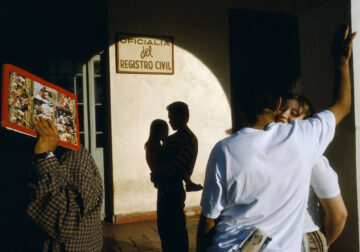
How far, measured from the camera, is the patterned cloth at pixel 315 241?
78.3 inches

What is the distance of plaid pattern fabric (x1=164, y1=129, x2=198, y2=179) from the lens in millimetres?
3559

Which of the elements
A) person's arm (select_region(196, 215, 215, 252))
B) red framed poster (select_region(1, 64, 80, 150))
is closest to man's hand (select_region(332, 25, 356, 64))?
person's arm (select_region(196, 215, 215, 252))

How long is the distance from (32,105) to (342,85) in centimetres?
160

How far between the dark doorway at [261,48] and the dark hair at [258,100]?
513 cm

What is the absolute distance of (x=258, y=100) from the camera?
175 centimetres

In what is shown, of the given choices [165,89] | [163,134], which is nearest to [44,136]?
[163,134]

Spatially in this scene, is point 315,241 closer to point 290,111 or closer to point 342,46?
point 290,111

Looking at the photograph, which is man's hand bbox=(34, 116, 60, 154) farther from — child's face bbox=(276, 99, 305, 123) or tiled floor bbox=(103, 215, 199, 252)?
tiled floor bbox=(103, 215, 199, 252)

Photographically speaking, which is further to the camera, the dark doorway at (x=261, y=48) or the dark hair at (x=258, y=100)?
the dark doorway at (x=261, y=48)

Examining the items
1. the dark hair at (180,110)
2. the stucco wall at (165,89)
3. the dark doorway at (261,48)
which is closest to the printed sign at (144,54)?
the stucco wall at (165,89)

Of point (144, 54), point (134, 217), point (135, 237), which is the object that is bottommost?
point (135, 237)

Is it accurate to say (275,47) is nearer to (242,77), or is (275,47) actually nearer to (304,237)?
(242,77)

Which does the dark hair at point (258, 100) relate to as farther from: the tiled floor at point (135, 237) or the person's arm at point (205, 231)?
the tiled floor at point (135, 237)

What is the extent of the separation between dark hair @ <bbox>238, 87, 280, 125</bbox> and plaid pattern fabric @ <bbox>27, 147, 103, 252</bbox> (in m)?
0.84
